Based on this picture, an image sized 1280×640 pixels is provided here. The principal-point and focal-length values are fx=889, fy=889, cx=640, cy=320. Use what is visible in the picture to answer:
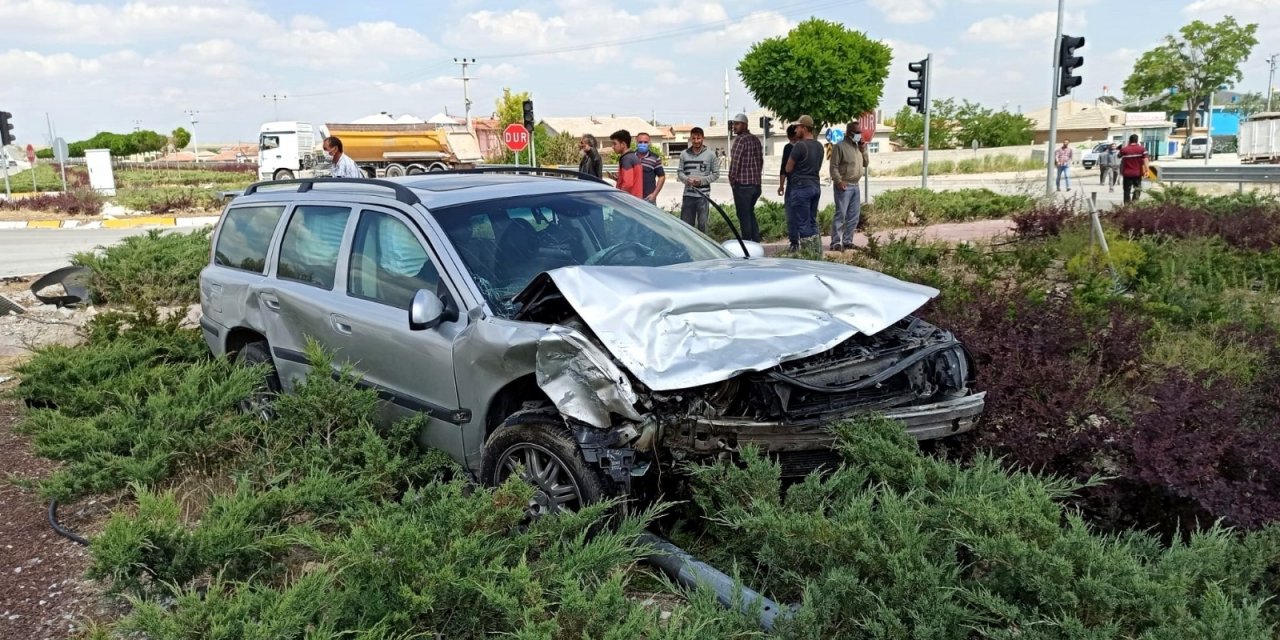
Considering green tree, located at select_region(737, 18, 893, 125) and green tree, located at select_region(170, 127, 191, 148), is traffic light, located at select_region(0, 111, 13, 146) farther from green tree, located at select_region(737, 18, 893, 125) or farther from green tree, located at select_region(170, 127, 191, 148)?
green tree, located at select_region(170, 127, 191, 148)

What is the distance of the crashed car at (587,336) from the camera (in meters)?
3.48

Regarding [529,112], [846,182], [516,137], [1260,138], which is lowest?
[846,182]

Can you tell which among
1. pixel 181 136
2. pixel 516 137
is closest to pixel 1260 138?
pixel 516 137

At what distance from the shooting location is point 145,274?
33.6ft

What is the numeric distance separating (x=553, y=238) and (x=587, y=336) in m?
1.04

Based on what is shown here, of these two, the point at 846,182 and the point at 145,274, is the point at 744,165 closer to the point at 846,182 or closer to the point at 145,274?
the point at 846,182

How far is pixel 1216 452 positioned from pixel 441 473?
3.11 m

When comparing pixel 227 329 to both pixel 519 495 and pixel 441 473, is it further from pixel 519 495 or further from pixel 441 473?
pixel 519 495

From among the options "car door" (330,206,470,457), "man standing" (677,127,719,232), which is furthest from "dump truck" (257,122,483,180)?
"car door" (330,206,470,457)

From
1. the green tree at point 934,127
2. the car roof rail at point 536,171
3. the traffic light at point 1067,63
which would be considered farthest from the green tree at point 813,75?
the car roof rail at point 536,171

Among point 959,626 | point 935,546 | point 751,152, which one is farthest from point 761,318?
point 751,152

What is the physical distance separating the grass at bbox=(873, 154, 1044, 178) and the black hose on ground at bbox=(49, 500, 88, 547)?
147 ft

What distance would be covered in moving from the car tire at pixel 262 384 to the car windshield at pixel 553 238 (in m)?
1.53

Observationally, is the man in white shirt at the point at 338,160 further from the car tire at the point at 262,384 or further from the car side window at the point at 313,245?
the car side window at the point at 313,245
